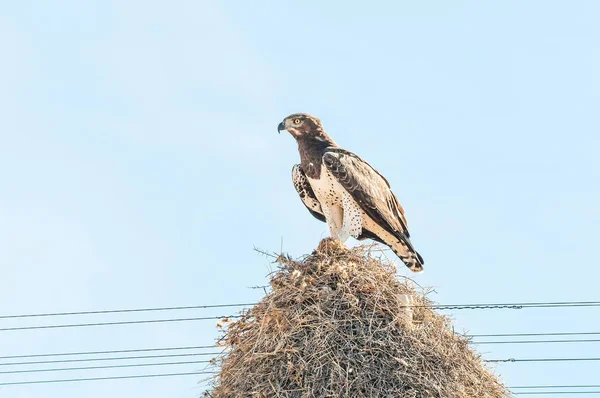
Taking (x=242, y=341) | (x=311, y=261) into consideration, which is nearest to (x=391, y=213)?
(x=311, y=261)

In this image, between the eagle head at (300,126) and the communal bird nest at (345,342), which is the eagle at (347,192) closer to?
the eagle head at (300,126)

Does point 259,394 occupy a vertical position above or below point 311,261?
below

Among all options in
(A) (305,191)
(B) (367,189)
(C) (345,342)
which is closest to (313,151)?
(A) (305,191)

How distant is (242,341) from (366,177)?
9.51 feet

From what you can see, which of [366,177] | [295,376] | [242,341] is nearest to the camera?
[295,376]

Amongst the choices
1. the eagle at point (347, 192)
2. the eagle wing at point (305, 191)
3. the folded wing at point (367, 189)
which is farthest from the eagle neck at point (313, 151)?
the eagle wing at point (305, 191)

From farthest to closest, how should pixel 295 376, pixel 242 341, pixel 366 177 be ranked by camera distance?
pixel 366 177
pixel 242 341
pixel 295 376

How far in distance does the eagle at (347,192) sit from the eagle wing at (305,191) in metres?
0.03

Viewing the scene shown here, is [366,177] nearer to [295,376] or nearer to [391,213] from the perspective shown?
[391,213]

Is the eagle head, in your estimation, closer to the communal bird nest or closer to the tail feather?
the tail feather

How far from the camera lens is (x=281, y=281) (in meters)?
9.60

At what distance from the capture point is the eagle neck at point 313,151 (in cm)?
1145

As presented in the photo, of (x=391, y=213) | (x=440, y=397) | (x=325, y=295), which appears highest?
(x=391, y=213)

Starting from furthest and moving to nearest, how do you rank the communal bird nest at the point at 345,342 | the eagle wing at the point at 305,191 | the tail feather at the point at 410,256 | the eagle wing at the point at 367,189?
the eagle wing at the point at 305,191 → the tail feather at the point at 410,256 → the eagle wing at the point at 367,189 → the communal bird nest at the point at 345,342
